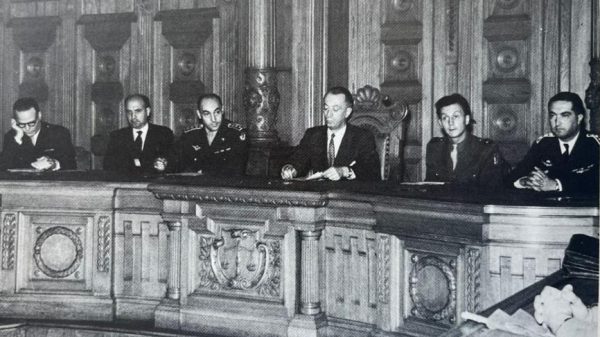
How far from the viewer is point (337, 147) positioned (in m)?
5.87

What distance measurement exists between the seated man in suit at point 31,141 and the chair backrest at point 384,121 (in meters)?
2.30

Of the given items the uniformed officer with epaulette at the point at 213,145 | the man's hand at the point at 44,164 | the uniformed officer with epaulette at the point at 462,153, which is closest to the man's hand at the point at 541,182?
the uniformed officer with epaulette at the point at 462,153

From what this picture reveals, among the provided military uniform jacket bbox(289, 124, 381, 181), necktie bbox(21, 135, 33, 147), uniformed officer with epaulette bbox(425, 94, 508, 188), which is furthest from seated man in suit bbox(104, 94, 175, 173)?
uniformed officer with epaulette bbox(425, 94, 508, 188)

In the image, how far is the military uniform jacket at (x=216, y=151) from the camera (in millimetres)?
6516

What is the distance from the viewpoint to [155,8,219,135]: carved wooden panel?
7.90 metres

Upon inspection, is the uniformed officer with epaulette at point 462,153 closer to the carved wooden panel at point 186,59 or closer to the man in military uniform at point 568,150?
the man in military uniform at point 568,150

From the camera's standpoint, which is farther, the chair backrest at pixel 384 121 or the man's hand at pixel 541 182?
the chair backrest at pixel 384 121

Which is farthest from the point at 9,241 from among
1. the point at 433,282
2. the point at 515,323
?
the point at 515,323

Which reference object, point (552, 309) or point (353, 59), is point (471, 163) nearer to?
point (353, 59)

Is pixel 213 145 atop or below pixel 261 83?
below

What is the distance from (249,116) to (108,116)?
71.5 inches

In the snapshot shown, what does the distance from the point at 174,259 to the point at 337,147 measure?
133cm

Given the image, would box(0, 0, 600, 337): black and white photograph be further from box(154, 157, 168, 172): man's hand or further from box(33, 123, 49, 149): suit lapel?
box(154, 157, 168, 172): man's hand

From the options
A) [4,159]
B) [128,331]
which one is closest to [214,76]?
[4,159]
